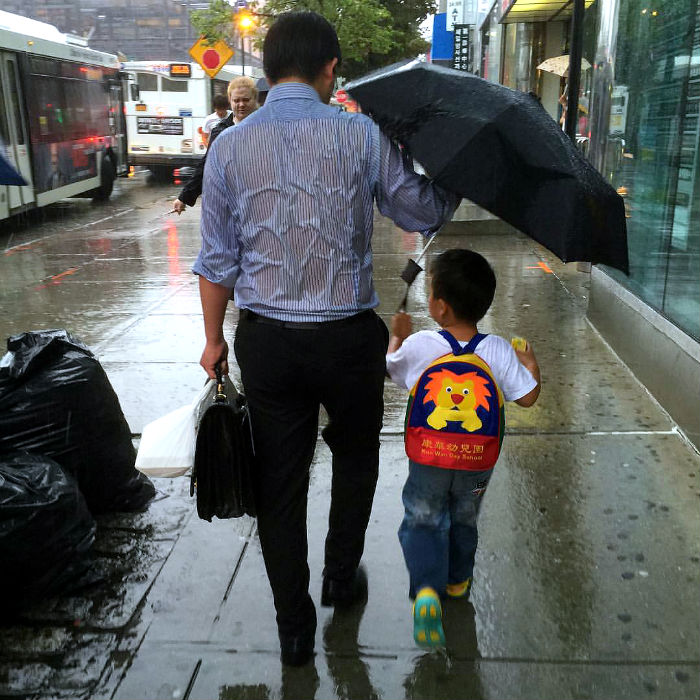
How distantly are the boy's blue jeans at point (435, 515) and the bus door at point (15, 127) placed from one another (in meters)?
11.3

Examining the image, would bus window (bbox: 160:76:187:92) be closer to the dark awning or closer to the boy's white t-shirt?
the dark awning

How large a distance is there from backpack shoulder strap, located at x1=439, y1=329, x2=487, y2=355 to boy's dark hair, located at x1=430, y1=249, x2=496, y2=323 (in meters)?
0.07

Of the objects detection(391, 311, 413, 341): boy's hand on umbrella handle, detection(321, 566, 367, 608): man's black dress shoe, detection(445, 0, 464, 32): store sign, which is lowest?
detection(321, 566, 367, 608): man's black dress shoe

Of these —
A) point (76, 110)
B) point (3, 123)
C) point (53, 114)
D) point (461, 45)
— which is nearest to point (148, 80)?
point (76, 110)

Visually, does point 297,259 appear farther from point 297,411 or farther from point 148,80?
point 148,80

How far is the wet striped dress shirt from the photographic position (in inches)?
90.7

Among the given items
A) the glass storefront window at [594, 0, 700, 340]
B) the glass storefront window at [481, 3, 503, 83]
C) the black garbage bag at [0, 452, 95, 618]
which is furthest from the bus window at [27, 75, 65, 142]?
the black garbage bag at [0, 452, 95, 618]

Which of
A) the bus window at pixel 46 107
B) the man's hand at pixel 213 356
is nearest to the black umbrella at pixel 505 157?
the man's hand at pixel 213 356

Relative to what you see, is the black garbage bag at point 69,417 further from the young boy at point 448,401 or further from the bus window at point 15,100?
the bus window at point 15,100

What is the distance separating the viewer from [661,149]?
16.7 ft

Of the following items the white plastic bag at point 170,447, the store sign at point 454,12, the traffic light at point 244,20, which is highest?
the store sign at point 454,12

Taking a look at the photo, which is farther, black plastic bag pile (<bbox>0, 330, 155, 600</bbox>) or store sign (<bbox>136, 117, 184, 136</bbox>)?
store sign (<bbox>136, 117, 184, 136</bbox>)

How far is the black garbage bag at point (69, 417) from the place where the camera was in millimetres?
3379

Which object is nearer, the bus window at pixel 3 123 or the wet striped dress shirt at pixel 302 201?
the wet striped dress shirt at pixel 302 201
